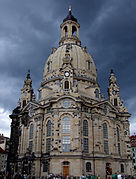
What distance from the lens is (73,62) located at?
2544 inches

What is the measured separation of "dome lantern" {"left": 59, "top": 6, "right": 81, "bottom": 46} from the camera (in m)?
73.7

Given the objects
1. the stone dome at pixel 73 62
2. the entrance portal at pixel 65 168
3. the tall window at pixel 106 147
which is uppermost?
the stone dome at pixel 73 62

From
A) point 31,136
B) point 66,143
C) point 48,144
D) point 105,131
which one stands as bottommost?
point 48,144

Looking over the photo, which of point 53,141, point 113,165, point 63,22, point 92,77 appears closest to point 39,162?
point 53,141

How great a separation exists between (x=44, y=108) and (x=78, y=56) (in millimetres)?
20642

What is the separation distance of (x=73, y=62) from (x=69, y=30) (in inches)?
676

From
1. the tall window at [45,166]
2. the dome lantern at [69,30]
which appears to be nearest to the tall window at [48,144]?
the tall window at [45,166]

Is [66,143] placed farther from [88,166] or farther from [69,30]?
[69,30]

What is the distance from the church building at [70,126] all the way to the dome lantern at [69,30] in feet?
16.2

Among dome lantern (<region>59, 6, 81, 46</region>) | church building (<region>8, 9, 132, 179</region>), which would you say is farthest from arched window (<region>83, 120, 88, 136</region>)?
dome lantern (<region>59, 6, 81, 46</region>)

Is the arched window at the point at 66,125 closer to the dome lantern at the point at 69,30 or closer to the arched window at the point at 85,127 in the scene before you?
the arched window at the point at 85,127

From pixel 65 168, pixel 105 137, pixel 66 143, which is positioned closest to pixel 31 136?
pixel 66 143

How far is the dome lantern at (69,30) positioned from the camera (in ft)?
242

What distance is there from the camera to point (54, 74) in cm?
6412
